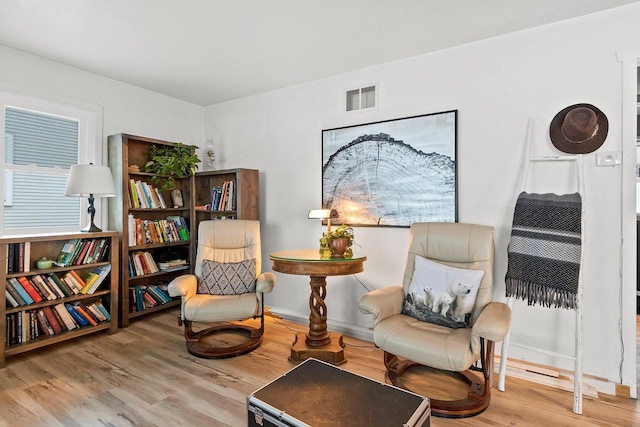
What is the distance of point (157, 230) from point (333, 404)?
3026mm

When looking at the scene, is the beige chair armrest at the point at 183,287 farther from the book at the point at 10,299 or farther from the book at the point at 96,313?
the book at the point at 10,299

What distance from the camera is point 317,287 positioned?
2770 mm

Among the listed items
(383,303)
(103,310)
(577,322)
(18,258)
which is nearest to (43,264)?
(18,258)

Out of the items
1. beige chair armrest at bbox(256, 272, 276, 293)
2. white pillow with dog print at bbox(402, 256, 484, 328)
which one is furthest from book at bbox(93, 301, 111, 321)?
white pillow with dog print at bbox(402, 256, 484, 328)

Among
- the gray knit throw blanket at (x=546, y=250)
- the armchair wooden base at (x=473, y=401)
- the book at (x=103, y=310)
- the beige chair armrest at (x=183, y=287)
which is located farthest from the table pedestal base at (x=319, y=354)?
the book at (x=103, y=310)

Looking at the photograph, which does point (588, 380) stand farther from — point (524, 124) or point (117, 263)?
point (117, 263)

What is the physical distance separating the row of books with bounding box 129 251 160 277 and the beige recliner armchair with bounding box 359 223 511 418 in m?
2.50

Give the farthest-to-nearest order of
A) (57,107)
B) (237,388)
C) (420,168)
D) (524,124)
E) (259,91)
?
(259,91) < (57,107) < (420,168) < (524,124) < (237,388)

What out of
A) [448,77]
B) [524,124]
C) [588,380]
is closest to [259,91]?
[448,77]

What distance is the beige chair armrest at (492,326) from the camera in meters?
1.86

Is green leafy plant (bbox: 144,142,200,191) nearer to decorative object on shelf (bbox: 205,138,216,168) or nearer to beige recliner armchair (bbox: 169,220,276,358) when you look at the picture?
decorative object on shelf (bbox: 205,138,216,168)

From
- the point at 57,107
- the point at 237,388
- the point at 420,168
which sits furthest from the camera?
the point at 57,107

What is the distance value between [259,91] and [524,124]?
8.70 feet

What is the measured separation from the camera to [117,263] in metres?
3.33
